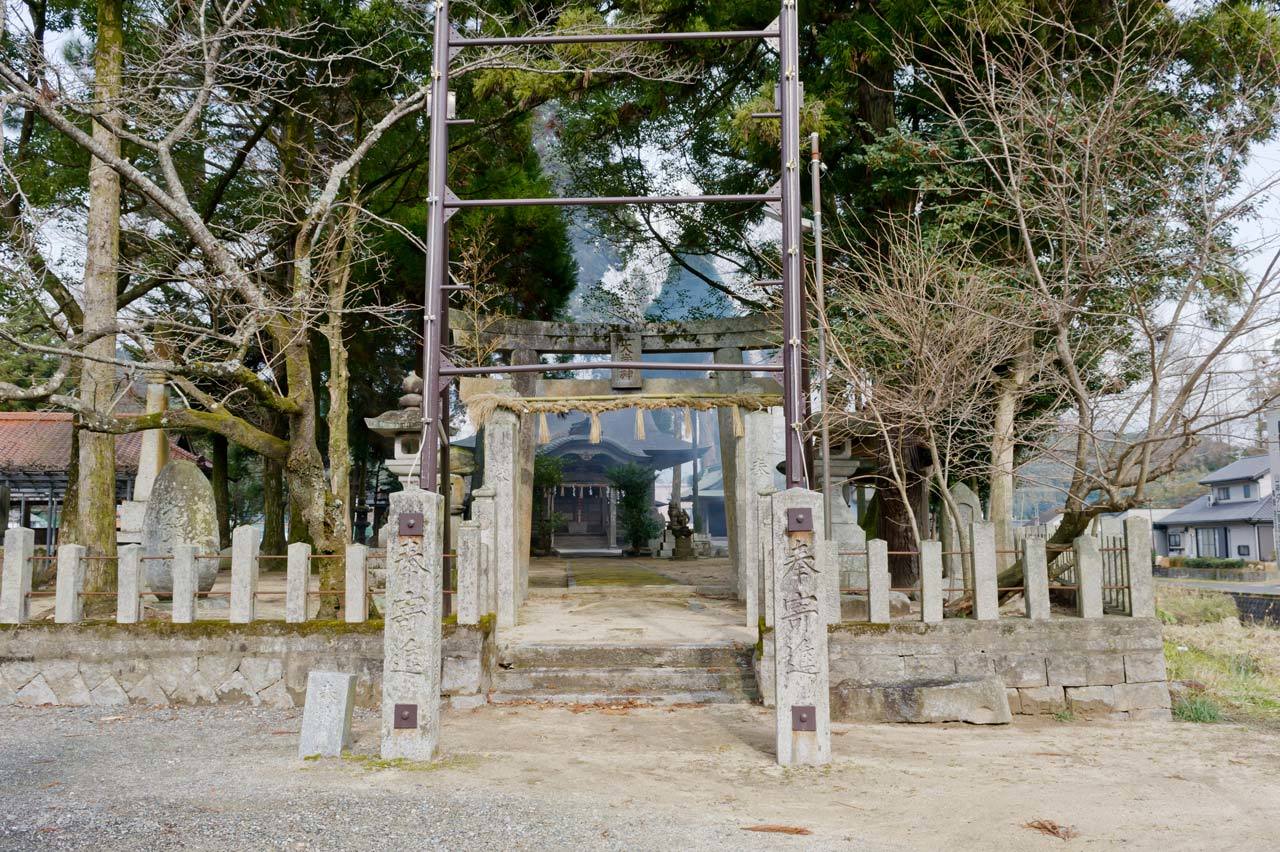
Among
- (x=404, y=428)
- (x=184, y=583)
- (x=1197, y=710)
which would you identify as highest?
(x=404, y=428)

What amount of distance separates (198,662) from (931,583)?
6.61 meters

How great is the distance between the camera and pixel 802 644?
19.5 ft

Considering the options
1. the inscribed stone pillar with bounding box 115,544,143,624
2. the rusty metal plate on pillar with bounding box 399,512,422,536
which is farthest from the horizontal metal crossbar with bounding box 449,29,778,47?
the inscribed stone pillar with bounding box 115,544,143,624

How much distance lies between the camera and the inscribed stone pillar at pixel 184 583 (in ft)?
27.0

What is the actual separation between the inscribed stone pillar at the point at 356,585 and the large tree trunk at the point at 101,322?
4.63 metres

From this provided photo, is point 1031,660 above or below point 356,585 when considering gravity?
below

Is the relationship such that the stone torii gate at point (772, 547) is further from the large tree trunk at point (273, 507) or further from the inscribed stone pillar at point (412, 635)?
the large tree trunk at point (273, 507)

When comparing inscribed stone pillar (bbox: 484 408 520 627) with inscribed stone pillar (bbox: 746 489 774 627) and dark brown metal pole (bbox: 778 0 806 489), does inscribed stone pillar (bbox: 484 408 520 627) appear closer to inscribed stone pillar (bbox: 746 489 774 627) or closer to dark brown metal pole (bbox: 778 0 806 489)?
inscribed stone pillar (bbox: 746 489 774 627)

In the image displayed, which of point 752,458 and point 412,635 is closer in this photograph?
point 412,635

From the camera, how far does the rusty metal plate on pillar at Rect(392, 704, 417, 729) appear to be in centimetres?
594

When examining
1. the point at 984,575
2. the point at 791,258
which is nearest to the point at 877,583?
the point at 984,575

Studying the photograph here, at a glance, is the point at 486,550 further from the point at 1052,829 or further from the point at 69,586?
the point at 1052,829

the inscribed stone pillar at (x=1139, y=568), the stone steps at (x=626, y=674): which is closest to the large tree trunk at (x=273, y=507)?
the stone steps at (x=626, y=674)

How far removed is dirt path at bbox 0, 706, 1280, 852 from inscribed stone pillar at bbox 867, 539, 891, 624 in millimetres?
1059
